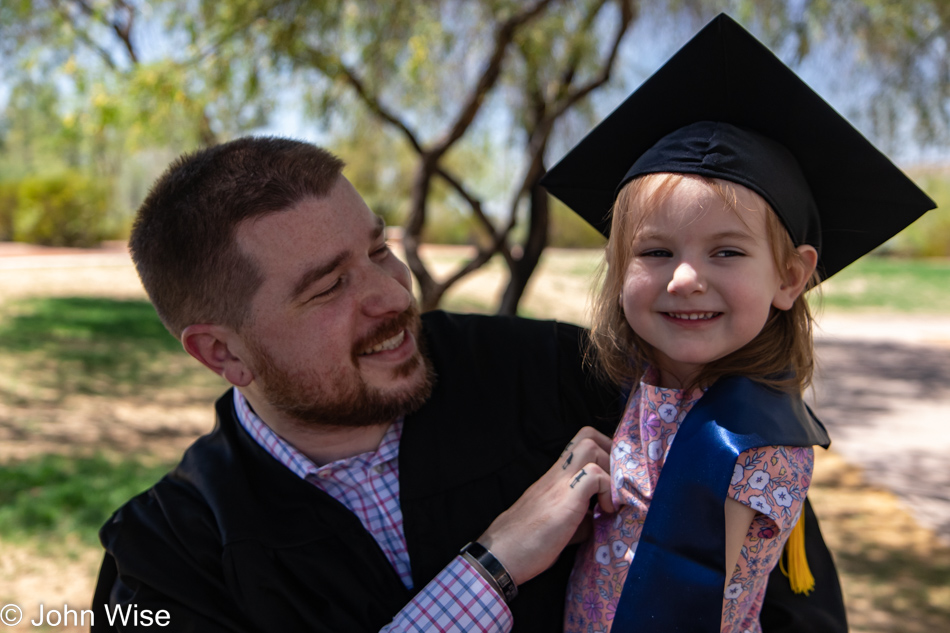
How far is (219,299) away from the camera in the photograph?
Answer: 1996mm

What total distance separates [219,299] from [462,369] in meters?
0.68

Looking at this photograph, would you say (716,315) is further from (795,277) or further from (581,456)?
(581,456)

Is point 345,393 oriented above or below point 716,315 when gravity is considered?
below

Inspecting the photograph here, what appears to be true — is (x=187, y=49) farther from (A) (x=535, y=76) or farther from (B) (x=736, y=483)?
(B) (x=736, y=483)

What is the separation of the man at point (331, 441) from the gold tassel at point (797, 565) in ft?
1.68

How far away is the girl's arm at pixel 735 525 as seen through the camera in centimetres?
145

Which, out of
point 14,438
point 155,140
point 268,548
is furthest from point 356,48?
point 268,548

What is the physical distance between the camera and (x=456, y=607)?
5.29ft

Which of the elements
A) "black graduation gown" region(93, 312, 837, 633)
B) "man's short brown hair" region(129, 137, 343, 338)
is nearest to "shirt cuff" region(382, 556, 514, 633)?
"black graduation gown" region(93, 312, 837, 633)

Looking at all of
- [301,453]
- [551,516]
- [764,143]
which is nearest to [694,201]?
[764,143]

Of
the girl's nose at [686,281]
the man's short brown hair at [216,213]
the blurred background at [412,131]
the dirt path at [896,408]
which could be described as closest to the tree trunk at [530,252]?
the blurred background at [412,131]

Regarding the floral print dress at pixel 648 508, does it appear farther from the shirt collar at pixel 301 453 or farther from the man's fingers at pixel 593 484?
the shirt collar at pixel 301 453

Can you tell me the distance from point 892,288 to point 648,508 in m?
21.7

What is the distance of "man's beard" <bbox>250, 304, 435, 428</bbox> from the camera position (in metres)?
1.91
